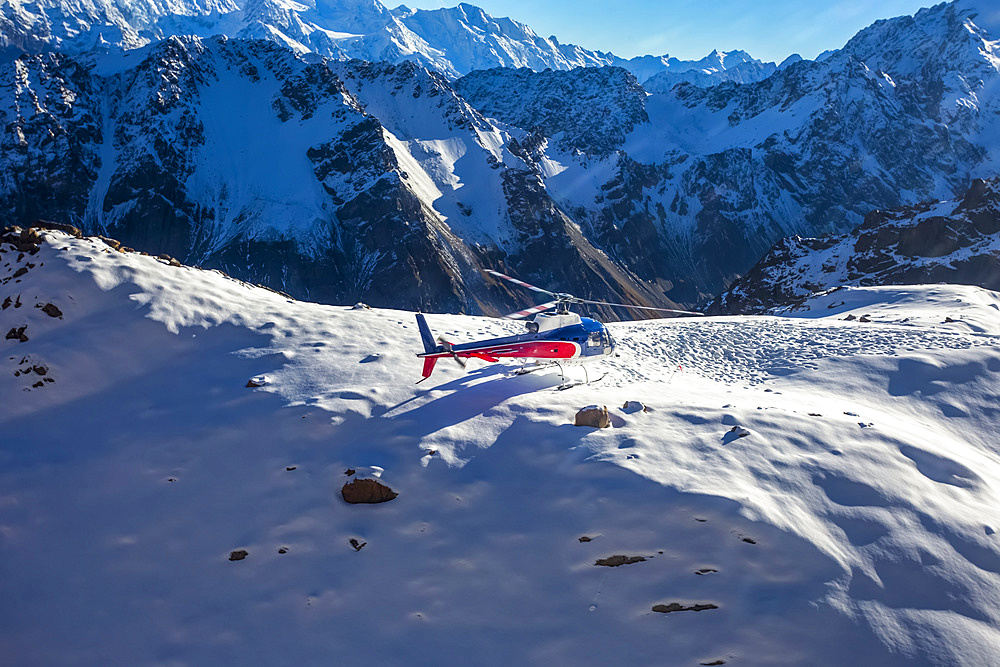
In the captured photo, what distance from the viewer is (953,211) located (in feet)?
332

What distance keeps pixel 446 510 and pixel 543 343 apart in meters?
9.09

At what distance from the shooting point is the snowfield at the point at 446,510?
13.4 m

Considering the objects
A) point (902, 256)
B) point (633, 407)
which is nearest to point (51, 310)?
point (633, 407)

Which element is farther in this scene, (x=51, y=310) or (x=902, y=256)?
(x=902, y=256)

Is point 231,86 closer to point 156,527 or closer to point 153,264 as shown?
point 153,264

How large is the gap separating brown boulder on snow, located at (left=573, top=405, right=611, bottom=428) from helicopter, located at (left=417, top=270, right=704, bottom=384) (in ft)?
15.5

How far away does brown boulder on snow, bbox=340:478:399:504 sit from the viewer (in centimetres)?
1625

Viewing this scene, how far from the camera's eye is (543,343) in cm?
2336

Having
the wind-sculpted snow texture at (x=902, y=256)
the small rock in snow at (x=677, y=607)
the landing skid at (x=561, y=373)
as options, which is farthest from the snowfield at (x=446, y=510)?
the wind-sculpted snow texture at (x=902, y=256)

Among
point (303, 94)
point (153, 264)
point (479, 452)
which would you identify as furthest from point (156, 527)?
point (303, 94)

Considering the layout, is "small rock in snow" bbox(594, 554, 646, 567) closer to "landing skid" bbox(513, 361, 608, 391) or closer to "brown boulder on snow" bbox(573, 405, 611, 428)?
"brown boulder on snow" bbox(573, 405, 611, 428)

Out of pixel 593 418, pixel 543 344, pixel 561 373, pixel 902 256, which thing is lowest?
pixel 593 418

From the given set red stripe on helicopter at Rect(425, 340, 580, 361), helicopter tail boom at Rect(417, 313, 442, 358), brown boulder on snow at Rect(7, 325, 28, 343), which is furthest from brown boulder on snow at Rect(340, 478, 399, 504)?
brown boulder on snow at Rect(7, 325, 28, 343)

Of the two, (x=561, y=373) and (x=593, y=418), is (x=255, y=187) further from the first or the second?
(x=593, y=418)
